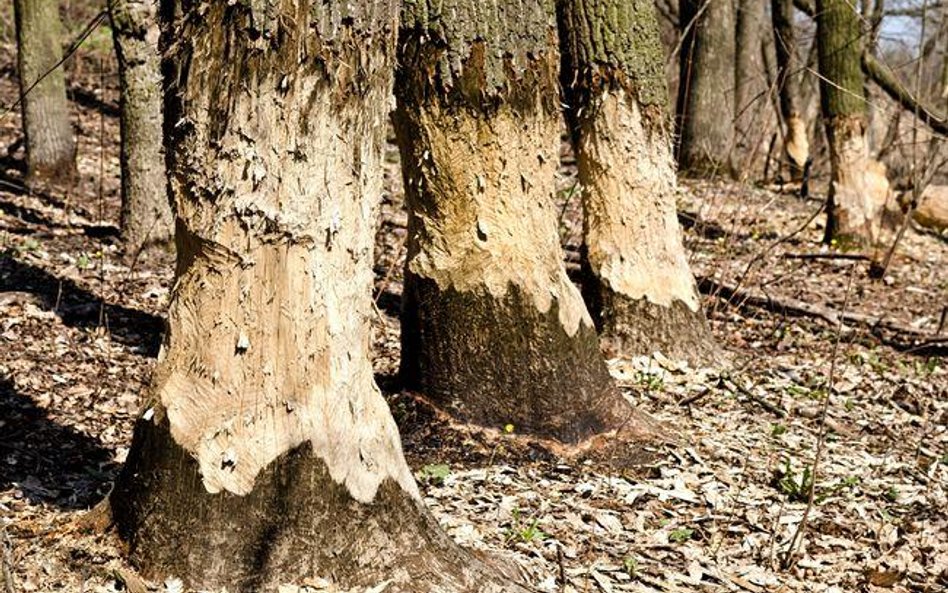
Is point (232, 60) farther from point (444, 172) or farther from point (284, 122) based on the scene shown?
point (444, 172)

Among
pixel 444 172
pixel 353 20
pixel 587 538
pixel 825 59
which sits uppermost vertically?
pixel 825 59

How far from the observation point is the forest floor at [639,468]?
3.86 metres

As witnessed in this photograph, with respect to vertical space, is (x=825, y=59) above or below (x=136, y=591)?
above

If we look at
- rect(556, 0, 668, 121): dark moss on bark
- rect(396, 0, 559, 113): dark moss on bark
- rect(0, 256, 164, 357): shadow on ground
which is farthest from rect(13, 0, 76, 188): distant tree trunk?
rect(396, 0, 559, 113): dark moss on bark

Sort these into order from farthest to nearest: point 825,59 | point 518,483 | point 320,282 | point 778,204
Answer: point 778,204
point 825,59
point 518,483
point 320,282

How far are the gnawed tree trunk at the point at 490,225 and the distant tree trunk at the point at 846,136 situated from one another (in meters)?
6.57

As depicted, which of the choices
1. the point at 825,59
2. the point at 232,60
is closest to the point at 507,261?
the point at 232,60

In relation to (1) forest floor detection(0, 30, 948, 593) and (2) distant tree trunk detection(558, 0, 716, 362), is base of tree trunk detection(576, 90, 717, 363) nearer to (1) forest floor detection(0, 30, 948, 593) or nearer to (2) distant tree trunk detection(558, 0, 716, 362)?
(2) distant tree trunk detection(558, 0, 716, 362)

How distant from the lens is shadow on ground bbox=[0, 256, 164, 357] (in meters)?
6.22

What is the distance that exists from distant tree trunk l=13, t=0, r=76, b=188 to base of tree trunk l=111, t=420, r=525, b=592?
286 inches

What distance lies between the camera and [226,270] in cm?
301

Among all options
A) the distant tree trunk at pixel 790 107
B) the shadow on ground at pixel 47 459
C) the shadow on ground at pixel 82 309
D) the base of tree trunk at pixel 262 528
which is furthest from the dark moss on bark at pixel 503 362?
the distant tree trunk at pixel 790 107

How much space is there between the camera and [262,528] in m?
3.12

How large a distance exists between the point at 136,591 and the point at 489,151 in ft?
8.14
